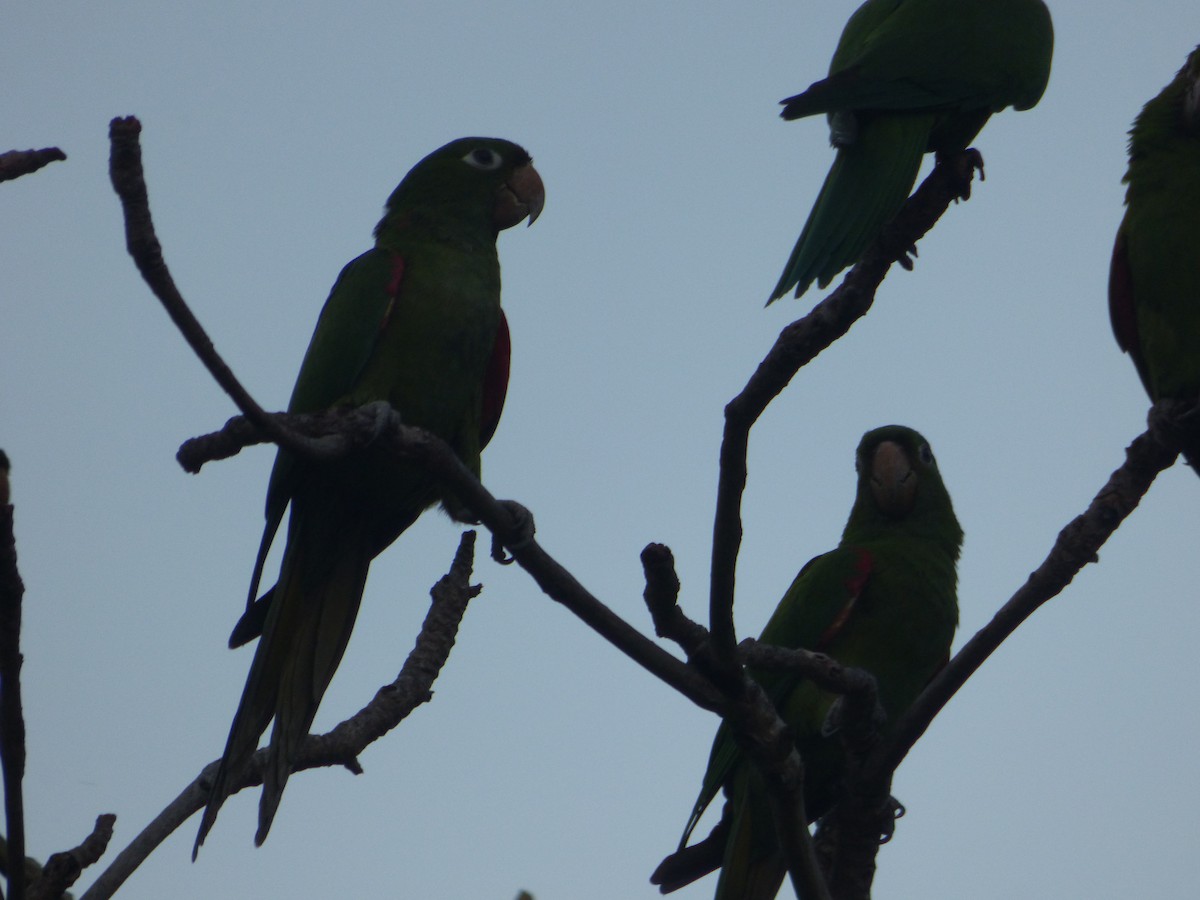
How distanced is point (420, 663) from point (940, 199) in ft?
6.41

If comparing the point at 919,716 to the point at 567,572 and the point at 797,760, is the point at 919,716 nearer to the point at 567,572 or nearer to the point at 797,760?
the point at 797,760

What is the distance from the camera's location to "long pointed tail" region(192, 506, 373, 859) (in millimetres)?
3521

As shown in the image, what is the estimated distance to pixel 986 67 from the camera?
173 inches

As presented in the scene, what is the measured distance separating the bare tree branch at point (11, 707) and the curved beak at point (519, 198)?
2.88 meters

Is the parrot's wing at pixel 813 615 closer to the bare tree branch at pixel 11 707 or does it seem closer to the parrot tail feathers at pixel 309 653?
the parrot tail feathers at pixel 309 653

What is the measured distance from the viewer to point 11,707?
6.80 ft

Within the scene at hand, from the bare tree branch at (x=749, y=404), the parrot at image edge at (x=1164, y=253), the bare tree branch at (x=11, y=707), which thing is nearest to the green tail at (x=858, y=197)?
the bare tree branch at (x=749, y=404)

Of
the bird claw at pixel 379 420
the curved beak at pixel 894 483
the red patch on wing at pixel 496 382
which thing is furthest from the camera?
the curved beak at pixel 894 483

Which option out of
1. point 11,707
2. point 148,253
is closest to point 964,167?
point 148,253

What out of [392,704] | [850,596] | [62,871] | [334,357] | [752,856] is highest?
[850,596]

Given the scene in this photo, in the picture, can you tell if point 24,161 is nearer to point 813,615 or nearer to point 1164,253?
point 813,615

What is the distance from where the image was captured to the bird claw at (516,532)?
102 inches

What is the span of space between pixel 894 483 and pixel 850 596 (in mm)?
688

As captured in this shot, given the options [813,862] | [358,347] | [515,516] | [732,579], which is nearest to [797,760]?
[813,862]
